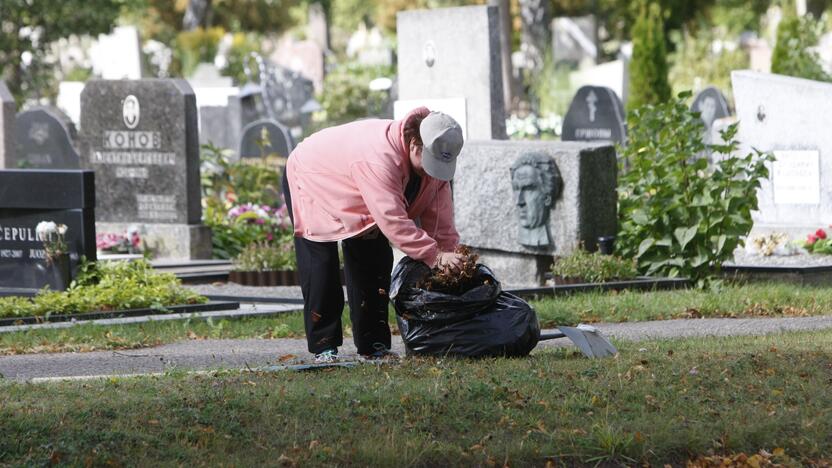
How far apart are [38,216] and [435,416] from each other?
18.8 ft

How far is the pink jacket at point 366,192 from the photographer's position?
21.2 feet

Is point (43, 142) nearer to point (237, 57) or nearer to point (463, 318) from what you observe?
point (463, 318)

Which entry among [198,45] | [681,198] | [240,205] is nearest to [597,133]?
[240,205]

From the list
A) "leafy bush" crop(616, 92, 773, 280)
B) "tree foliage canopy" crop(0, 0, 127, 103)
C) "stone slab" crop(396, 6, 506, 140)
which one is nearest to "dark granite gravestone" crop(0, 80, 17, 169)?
"stone slab" crop(396, 6, 506, 140)

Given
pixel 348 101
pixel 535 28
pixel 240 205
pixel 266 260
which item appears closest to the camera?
pixel 266 260

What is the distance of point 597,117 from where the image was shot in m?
19.2

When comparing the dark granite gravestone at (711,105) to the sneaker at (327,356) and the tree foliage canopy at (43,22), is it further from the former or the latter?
the sneaker at (327,356)

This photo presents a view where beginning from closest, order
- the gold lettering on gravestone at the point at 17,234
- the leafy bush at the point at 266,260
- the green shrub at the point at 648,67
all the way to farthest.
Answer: the gold lettering on gravestone at the point at 17,234
the leafy bush at the point at 266,260
the green shrub at the point at 648,67

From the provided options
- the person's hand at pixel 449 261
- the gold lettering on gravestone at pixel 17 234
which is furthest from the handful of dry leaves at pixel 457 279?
the gold lettering on gravestone at pixel 17 234

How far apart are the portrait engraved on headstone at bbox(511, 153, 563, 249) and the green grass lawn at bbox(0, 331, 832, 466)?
4790 millimetres

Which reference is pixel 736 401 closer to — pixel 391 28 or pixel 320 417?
pixel 320 417

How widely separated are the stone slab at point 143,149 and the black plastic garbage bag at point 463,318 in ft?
23.7

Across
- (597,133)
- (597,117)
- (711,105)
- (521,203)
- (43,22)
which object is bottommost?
(521,203)

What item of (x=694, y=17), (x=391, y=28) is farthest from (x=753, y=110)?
(x=391, y=28)
